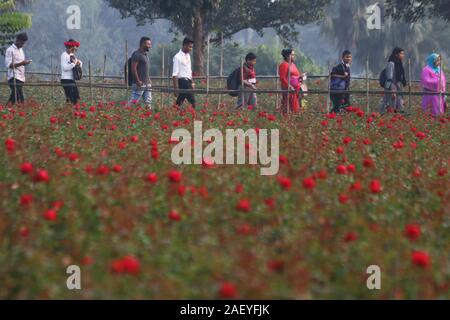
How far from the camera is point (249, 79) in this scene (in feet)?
48.2

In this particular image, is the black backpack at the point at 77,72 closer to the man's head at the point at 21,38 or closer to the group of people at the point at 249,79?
the group of people at the point at 249,79

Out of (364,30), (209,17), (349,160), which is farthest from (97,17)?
(349,160)

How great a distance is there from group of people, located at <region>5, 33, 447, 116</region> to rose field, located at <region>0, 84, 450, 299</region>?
7.22 m

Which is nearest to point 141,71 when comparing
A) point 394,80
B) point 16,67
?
point 16,67

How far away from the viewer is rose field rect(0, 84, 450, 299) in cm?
313

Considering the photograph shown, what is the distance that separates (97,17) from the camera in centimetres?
8125

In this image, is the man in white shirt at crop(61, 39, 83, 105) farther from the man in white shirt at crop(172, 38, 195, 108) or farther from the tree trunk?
the tree trunk

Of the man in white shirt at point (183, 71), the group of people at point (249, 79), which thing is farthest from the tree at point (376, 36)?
the man in white shirt at point (183, 71)

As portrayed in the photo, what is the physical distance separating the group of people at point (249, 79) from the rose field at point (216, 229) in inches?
284

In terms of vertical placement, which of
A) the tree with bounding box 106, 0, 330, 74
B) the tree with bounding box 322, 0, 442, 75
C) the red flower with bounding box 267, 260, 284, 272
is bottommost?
the red flower with bounding box 267, 260, 284, 272

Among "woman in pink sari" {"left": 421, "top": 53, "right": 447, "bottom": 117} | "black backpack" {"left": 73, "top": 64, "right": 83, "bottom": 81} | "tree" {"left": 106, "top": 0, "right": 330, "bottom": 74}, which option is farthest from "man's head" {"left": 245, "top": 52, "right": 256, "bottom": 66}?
"tree" {"left": 106, "top": 0, "right": 330, "bottom": 74}

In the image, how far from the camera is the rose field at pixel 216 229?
3.13 meters
